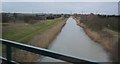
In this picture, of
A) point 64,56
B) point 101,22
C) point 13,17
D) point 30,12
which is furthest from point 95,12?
point 64,56

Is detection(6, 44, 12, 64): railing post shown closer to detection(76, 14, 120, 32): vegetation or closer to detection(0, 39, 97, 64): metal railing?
detection(0, 39, 97, 64): metal railing

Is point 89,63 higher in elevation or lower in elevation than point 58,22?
higher

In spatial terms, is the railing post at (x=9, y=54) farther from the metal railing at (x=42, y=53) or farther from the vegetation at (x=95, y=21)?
the vegetation at (x=95, y=21)

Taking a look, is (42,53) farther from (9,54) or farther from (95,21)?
(95,21)

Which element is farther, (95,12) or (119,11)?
(95,12)

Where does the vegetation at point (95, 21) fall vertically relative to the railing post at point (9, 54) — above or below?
below

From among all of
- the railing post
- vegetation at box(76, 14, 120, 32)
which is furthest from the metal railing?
vegetation at box(76, 14, 120, 32)

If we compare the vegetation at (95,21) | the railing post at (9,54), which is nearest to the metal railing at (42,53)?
the railing post at (9,54)

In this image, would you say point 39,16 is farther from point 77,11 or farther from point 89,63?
point 89,63

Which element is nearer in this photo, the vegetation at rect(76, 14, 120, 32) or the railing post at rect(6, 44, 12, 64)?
the railing post at rect(6, 44, 12, 64)

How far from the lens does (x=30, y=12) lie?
6.16 metres

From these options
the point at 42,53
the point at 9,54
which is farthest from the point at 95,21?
the point at 42,53

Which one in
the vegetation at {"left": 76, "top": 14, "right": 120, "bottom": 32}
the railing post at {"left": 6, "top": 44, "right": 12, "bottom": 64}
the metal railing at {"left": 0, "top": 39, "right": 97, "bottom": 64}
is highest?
the metal railing at {"left": 0, "top": 39, "right": 97, "bottom": 64}

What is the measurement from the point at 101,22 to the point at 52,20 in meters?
1.70
